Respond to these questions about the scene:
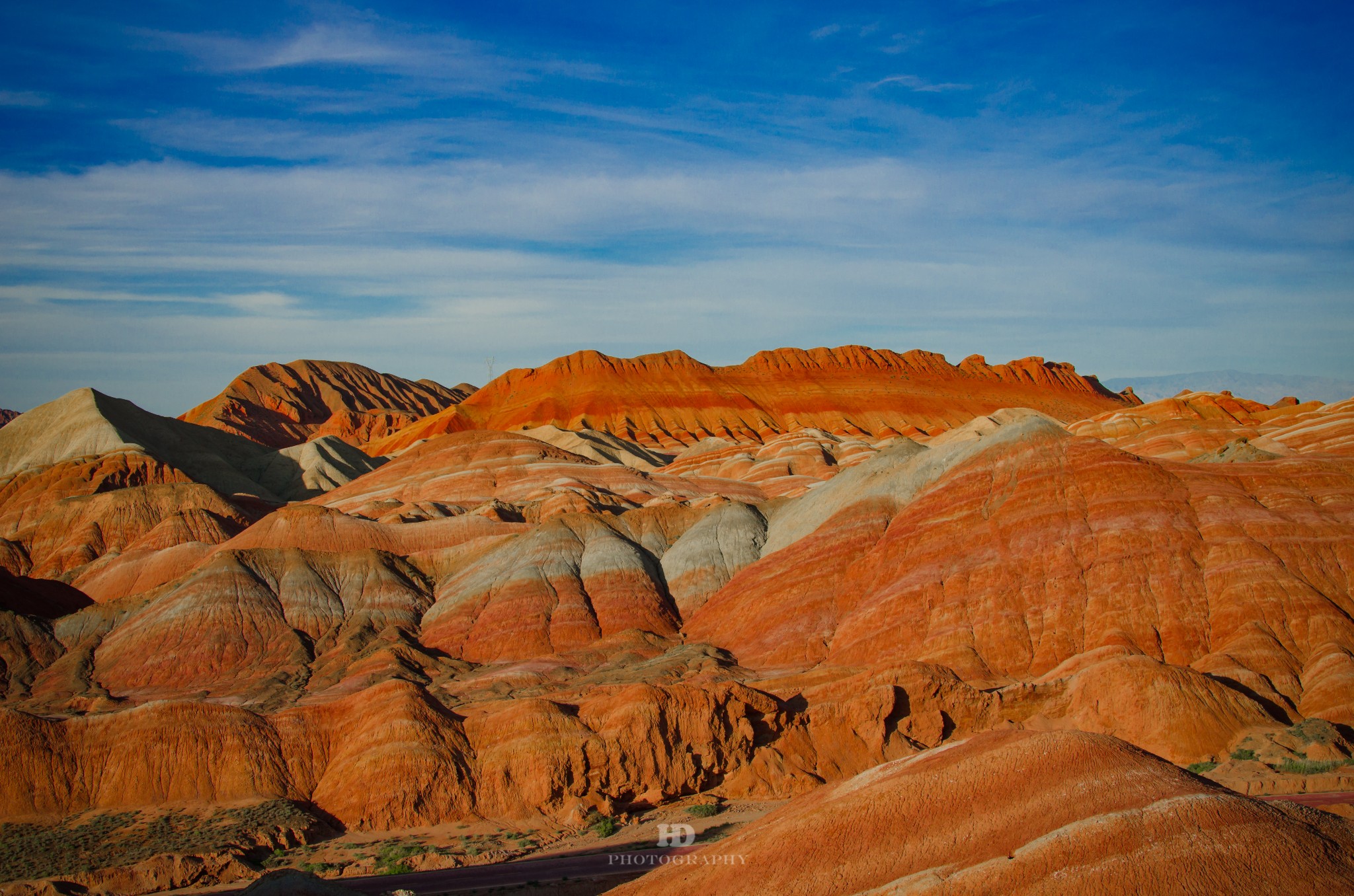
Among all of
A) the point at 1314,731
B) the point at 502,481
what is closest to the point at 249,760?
the point at 1314,731

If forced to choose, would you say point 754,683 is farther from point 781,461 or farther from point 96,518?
point 96,518

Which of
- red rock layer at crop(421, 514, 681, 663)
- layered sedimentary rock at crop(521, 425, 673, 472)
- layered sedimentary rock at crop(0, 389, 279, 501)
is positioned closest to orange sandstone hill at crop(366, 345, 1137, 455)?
layered sedimentary rock at crop(521, 425, 673, 472)

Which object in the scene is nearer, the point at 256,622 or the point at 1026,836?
the point at 1026,836

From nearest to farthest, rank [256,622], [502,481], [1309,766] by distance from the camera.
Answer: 1. [1309,766]
2. [256,622]
3. [502,481]

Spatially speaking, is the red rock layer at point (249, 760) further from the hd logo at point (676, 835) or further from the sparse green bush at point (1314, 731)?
the sparse green bush at point (1314, 731)

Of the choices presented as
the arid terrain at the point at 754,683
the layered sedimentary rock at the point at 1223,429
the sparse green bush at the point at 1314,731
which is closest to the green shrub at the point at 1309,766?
the arid terrain at the point at 754,683

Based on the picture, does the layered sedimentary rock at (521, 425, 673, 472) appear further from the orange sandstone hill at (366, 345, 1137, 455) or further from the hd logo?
the hd logo
